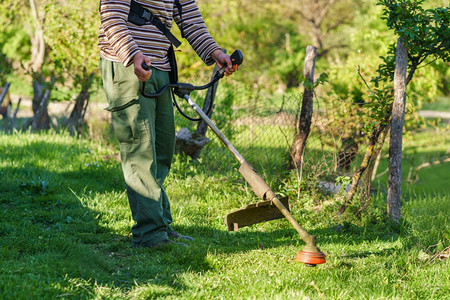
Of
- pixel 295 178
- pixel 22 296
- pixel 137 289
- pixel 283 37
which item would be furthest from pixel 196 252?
pixel 283 37

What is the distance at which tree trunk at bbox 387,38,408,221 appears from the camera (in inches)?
186

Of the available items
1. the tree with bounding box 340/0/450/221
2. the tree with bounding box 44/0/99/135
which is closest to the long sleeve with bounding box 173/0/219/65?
the tree with bounding box 340/0/450/221

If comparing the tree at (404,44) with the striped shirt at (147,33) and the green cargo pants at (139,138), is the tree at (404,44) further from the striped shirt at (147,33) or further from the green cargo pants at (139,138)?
the green cargo pants at (139,138)

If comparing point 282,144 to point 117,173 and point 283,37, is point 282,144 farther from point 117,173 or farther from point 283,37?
point 283,37

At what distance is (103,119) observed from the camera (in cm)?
982

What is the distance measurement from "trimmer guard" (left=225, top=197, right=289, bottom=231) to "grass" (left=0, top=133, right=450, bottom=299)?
25 centimetres

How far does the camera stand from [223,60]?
13.1 ft

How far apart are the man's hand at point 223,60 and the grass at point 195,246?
4.11 ft

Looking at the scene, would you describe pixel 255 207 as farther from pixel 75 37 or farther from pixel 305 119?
pixel 75 37

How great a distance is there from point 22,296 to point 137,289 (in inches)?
23.7

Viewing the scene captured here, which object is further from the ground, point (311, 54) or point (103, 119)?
point (311, 54)

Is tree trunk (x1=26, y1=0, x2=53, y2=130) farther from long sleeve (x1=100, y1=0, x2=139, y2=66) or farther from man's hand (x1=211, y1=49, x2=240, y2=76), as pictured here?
long sleeve (x1=100, y1=0, x2=139, y2=66)

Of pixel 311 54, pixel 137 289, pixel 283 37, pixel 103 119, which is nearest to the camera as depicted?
pixel 137 289

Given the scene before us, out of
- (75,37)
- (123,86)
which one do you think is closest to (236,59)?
(123,86)
